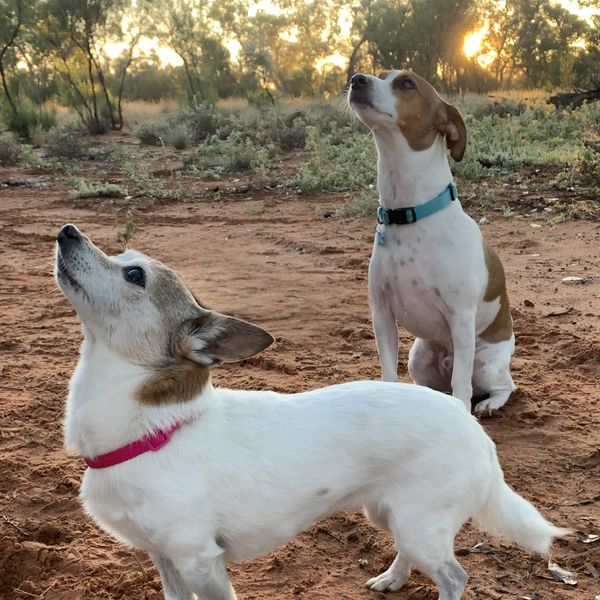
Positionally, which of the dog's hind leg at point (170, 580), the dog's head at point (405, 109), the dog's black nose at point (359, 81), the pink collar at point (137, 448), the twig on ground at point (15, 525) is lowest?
the twig on ground at point (15, 525)

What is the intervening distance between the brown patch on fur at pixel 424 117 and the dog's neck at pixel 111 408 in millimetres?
2500

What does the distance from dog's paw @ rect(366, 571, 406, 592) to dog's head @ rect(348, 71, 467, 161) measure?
2.52m

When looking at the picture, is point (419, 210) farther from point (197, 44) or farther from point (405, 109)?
point (197, 44)

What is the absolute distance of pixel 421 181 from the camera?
4387 mm

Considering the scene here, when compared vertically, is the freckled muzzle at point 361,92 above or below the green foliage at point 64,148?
above

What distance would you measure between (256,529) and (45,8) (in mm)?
25638

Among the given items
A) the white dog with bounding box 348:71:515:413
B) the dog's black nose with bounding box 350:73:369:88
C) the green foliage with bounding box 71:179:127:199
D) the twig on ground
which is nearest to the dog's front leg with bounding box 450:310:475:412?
the white dog with bounding box 348:71:515:413

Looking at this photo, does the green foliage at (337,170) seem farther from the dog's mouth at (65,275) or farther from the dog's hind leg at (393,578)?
the dog's mouth at (65,275)

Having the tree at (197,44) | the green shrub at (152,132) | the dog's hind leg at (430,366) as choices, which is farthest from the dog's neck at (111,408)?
the tree at (197,44)

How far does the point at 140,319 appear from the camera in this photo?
257 cm

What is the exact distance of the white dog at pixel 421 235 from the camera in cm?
434

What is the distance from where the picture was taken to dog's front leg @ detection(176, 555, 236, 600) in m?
2.38

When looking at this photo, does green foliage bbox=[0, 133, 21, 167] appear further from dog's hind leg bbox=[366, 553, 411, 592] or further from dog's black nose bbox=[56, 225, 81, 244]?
dog's hind leg bbox=[366, 553, 411, 592]

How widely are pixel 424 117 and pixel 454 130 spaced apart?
0.76 ft
